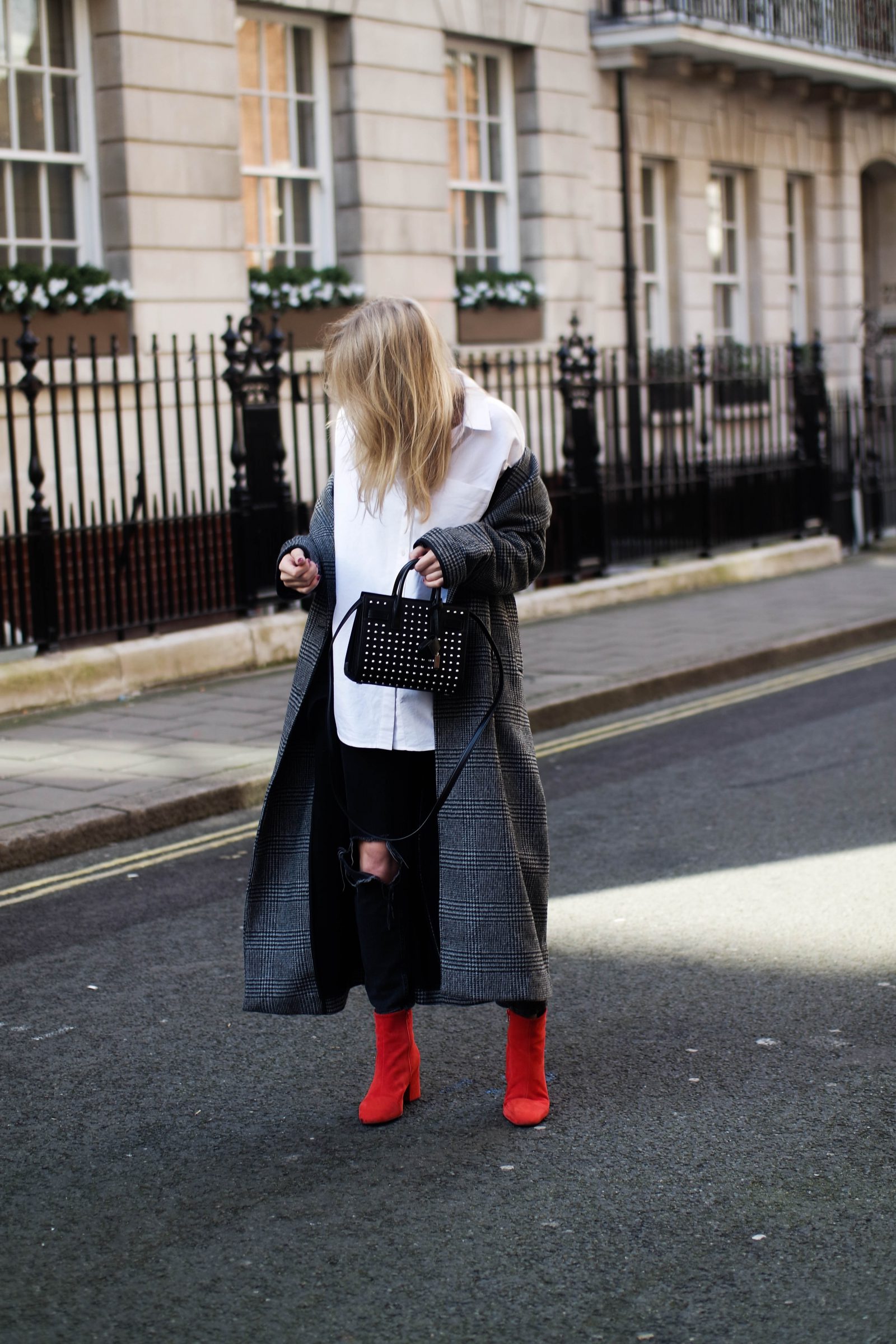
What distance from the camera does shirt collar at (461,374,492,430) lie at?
358cm

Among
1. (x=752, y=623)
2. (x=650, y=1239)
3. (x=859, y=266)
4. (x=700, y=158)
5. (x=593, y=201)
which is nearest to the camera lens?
(x=650, y=1239)

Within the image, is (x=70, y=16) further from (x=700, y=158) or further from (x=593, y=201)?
(x=700, y=158)

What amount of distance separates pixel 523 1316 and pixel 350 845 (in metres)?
1.15

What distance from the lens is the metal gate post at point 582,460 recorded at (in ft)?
42.8

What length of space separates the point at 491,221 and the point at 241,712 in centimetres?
938

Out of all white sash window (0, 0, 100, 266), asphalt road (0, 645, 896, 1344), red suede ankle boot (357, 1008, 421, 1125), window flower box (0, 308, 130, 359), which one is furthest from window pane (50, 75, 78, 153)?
red suede ankle boot (357, 1008, 421, 1125)

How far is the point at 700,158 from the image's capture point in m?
19.6

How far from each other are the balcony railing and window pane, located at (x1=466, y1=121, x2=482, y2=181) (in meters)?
2.04

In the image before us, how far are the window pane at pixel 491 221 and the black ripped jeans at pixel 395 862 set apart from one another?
1383cm

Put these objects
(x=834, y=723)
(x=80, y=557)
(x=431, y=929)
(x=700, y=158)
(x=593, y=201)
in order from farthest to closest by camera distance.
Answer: (x=700, y=158), (x=593, y=201), (x=80, y=557), (x=834, y=723), (x=431, y=929)

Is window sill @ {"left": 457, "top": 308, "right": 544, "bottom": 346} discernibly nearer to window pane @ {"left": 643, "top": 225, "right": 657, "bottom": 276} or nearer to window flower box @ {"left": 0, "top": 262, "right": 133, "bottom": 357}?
window pane @ {"left": 643, "top": 225, "right": 657, "bottom": 276}

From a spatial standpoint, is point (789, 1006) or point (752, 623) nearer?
point (789, 1006)

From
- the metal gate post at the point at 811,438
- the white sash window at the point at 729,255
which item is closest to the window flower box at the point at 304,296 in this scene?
the metal gate post at the point at 811,438

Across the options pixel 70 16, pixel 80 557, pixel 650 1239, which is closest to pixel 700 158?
pixel 70 16
